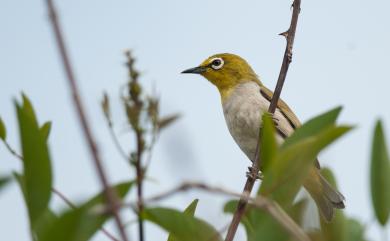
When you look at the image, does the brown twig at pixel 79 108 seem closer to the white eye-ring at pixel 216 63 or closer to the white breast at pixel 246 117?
the white breast at pixel 246 117

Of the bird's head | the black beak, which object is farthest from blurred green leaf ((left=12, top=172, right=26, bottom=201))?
the black beak

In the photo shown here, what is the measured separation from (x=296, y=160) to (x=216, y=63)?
211 inches

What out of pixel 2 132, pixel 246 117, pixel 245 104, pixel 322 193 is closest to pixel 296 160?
pixel 2 132

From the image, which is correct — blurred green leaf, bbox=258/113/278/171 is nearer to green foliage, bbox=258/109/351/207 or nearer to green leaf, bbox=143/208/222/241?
green foliage, bbox=258/109/351/207

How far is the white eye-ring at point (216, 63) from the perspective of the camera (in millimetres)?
6355

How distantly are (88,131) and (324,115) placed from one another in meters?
0.77

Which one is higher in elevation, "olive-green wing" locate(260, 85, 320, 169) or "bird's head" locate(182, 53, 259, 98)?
"bird's head" locate(182, 53, 259, 98)

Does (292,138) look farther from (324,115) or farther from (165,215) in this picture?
(165,215)

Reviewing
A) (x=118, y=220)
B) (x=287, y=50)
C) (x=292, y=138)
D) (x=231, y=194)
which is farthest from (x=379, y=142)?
(x=287, y=50)

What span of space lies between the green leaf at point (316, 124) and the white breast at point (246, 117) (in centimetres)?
386

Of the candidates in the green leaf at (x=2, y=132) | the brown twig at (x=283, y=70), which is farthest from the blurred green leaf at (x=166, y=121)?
the green leaf at (x=2, y=132)

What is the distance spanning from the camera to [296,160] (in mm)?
1096

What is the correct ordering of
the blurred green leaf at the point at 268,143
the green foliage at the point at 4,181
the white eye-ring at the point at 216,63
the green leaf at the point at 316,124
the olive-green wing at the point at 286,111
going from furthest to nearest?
the white eye-ring at the point at 216,63, the olive-green wing at the point at 286,111, the green leaf at the point at 316,124, the blurred green leaf at the point at 268,143, the green foliage at the point at 4,181

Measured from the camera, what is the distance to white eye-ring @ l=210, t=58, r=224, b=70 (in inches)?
250
